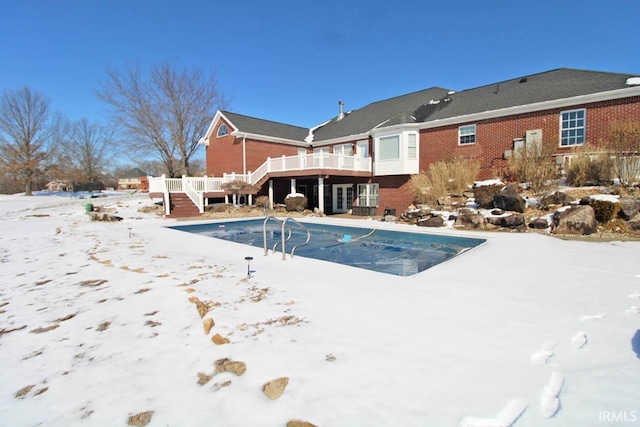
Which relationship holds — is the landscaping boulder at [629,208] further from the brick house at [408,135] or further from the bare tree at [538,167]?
the brick house at [408,135]

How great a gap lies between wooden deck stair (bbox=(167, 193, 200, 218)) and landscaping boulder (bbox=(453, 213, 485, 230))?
14.8 m

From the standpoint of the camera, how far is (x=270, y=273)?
583 centimetres

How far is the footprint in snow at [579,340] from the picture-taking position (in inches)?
114

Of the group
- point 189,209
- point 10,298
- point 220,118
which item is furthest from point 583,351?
point 220,118

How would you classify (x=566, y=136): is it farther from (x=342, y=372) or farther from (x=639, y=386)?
(x=342, y=372)

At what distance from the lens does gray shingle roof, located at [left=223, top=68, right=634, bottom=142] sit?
13805 mm

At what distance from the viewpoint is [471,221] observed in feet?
36.8

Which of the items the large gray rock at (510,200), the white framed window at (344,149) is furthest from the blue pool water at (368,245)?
the white framed window at (344,149)

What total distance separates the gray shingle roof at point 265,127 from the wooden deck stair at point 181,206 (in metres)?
6.67

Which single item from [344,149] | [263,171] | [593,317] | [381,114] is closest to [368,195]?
[344,149]

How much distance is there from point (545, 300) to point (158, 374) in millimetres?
4857

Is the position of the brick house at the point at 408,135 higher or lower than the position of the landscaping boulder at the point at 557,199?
higher

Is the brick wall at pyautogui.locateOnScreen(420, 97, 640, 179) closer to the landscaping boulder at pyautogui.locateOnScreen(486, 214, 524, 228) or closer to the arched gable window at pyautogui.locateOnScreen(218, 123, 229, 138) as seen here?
the landscaping boulder at pyautogui.locateOnScreen(486, 214, 524, 228)

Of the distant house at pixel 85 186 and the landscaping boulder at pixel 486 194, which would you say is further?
the distant house at pixel 85 186
